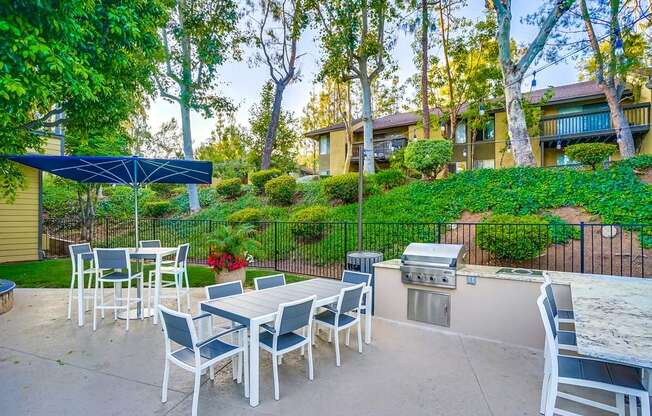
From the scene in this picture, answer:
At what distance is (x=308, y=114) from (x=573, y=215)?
78.4 ft

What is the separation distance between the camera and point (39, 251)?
391 inches

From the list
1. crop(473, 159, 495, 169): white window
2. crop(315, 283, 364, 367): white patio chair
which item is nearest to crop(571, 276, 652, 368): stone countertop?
crop(315, 283, 364, 367): white patio chair

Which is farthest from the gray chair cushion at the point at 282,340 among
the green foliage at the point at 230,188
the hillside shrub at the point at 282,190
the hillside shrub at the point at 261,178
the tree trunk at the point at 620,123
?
the tree trunk at the point at 620,123

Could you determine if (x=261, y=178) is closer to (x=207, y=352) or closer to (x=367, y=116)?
(x=367, y=116)

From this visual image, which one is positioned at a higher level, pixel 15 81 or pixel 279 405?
pixel 15 81

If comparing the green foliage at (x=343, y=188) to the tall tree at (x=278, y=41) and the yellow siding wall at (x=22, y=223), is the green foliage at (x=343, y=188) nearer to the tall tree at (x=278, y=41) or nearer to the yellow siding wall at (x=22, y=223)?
the tall tree at (x=278, y=41)

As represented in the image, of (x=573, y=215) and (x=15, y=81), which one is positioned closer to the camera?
(x=15, y=81)

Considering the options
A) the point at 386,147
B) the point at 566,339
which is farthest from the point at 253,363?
the point at 386,147

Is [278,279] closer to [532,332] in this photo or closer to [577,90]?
[532,332]

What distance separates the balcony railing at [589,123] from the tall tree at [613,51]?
6.25ft

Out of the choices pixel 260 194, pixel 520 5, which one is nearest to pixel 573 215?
pixel 520 5

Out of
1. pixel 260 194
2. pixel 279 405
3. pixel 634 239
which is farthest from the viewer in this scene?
pixel 260 194

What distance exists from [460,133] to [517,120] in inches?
360

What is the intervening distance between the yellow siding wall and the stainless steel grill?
10.2 meters
